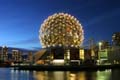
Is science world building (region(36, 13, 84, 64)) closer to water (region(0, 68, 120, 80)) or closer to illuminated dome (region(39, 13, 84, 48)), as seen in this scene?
illuminated dome (region(39, 13, 84, 48))

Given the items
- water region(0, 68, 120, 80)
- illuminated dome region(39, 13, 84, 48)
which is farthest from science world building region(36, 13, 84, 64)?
water region(0, 68, 120, 80)

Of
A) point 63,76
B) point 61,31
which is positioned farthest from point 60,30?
point 63,76

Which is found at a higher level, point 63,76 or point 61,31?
point 61,31

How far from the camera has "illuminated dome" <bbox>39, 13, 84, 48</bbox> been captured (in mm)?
87688

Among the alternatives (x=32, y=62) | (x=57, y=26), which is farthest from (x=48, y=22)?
(x=32, y=62)

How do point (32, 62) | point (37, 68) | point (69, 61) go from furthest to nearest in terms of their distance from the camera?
point (32, 62)
point (69, 61)
point (37, 68)

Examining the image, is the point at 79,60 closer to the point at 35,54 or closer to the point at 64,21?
the point at 35,54

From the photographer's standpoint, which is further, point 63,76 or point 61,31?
point 61,31

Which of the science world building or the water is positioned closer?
the water

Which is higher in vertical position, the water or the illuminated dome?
the illuminated dome

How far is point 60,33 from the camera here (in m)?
89.4

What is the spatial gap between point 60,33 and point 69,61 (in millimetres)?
26778

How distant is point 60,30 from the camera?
8912 cm

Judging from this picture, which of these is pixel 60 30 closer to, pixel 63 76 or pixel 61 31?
pixel 61 31
